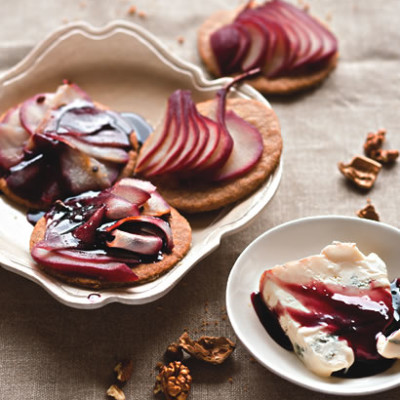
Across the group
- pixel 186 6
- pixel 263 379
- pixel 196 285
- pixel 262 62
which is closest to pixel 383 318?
pixel 263 379

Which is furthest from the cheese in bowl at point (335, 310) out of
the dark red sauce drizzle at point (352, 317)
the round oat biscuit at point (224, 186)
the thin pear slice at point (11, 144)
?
the thin pear slice at point (11, 144)

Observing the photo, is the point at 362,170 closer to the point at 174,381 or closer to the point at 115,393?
the point at 174,381

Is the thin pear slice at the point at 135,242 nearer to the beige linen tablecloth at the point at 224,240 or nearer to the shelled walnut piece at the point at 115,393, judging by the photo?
the beige linen tablecloth at the point at 224,240

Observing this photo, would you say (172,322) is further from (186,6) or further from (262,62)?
(186,6)

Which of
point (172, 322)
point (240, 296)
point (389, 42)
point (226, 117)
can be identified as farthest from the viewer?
point (389, 42)

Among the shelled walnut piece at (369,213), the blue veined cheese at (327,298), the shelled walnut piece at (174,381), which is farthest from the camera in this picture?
the shelled walnut piece at (369,213)

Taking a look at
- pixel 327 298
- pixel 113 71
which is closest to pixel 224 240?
pixel 327 298
